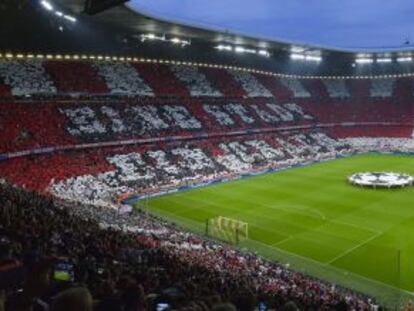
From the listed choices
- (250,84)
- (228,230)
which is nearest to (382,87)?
(250,84)

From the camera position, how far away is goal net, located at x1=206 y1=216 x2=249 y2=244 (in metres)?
28.9

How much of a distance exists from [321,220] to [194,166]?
19361 mm

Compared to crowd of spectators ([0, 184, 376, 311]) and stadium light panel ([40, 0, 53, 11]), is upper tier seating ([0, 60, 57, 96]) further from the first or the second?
crowd of spectators ([0, 184, 376, 311])

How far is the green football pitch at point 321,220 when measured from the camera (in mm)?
24250

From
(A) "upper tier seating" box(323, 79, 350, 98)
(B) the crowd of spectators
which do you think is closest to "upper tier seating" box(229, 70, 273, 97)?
(A) "upper tier seating" box(323, 79, 350, 98)

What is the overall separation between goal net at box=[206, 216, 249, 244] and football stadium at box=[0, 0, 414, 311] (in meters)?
0.11

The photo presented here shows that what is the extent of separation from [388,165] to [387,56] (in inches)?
1197

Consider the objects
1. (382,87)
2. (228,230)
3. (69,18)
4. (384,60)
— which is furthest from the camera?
(382,87)

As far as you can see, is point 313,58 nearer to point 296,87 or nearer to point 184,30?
point 296,87

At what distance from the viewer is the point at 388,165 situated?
5747cm

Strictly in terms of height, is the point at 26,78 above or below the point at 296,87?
below

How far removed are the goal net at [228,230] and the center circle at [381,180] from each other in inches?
759

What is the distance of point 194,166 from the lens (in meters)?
49.4

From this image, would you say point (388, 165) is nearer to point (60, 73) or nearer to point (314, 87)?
point (314, 87)
